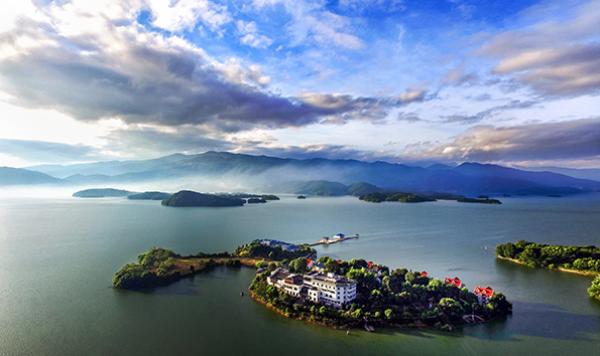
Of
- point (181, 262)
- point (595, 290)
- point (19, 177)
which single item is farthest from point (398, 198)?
point (19, 177)

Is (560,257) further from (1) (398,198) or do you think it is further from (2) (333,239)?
(1) (398,198)

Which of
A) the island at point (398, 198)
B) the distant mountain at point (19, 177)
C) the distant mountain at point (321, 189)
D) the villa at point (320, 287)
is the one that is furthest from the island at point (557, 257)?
the distant mountain at point (19, 177)

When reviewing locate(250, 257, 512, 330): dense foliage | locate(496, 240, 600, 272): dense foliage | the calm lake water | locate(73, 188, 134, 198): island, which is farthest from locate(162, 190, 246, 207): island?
locate(496, 240, 600, 272): dense foliage

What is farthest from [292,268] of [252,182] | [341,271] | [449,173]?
[449,173]

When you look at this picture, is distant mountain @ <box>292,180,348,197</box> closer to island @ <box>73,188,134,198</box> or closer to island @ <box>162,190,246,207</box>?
island @ <box>162,190,246,207</box>

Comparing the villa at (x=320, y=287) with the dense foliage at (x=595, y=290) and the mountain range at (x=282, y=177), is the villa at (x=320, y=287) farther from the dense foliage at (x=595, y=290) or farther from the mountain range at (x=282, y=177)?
the mountain range at (x=282, y=177)
